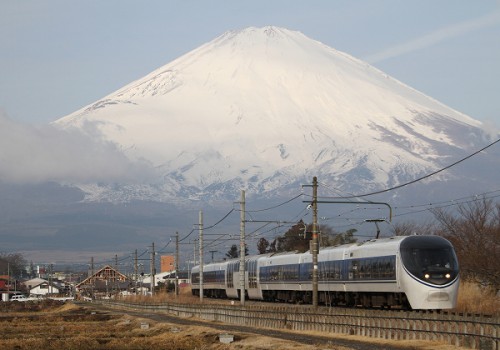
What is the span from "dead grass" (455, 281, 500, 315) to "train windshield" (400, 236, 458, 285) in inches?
89.8

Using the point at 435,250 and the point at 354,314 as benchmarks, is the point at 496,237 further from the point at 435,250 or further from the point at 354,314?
the point at 354,314

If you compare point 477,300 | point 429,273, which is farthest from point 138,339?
point 477,300

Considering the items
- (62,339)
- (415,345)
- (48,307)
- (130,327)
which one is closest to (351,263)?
(130,327)

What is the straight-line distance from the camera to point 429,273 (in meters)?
52.9

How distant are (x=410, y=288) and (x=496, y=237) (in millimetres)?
30059

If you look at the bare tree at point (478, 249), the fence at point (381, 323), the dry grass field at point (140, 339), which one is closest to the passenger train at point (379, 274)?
the fence at point (381, 323)

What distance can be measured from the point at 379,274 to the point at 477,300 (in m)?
7.18

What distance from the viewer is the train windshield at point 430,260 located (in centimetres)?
5291

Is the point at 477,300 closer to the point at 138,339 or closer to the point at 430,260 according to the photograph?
the point at 430,260

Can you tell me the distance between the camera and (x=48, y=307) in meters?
119

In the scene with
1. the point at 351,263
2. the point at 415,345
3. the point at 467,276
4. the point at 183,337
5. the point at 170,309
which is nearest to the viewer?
the point at 415,345

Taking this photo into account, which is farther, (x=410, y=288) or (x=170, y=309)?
(x=170, y=309)

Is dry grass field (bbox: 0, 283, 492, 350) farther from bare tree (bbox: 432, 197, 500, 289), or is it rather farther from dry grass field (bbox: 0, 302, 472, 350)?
bare tree (bbox: 432, 197, 500, 289)

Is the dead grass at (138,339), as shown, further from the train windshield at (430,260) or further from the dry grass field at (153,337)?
the train windshield at (430,260)
